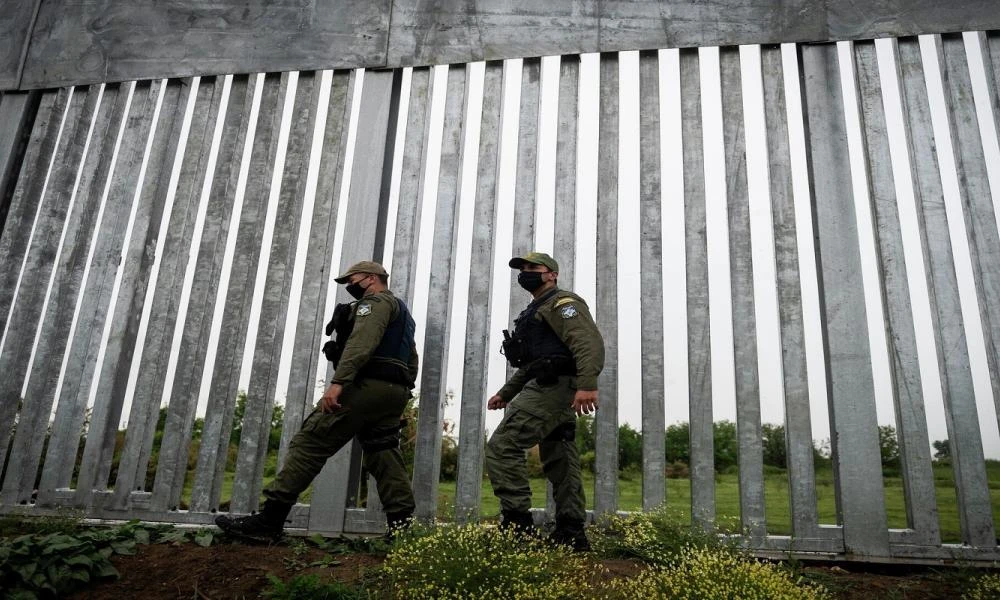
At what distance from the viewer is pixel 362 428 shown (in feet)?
13.9

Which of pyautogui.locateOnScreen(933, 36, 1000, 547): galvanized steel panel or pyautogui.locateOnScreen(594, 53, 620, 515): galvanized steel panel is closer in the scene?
pyautogui.locateOnScreen(933, 36, 1000, 547): galvanized steel panel

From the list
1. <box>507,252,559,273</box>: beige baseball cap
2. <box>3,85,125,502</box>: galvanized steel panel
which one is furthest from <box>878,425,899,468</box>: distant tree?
<box>3,85,125,502</box>: galvanized steel panel

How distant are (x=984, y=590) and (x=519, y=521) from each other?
266cm

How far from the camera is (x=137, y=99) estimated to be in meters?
6.50

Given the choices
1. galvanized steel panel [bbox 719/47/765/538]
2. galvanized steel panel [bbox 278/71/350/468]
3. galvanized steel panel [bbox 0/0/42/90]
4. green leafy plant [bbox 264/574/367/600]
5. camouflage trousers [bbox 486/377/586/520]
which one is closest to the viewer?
green leafy plant [bbox 264/574/367/600]

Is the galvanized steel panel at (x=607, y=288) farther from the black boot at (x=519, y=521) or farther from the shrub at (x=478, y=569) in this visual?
the shrub at (x=478, y=569)

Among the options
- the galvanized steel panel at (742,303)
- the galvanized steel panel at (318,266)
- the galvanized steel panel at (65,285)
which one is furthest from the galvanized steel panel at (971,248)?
the galvanized steel panel at (65,285)

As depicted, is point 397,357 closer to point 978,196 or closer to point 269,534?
point 269,534

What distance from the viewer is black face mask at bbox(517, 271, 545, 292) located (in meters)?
4.51

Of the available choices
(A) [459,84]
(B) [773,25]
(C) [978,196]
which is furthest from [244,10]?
(C) [978,196]

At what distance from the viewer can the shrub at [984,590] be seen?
3100mm

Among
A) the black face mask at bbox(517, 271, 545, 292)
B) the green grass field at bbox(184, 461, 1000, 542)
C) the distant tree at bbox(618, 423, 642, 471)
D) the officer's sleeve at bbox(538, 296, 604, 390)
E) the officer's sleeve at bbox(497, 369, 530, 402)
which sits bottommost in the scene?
the green grass field at bbox(184, 461, 1000, 542)

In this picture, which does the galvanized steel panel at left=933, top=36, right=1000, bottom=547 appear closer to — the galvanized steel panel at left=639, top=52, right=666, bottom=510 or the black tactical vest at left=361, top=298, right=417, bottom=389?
the galvanized steel panel at left=639, top=52, right=666, bottom=510

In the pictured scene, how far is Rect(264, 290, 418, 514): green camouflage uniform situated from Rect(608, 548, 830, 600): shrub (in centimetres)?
167
